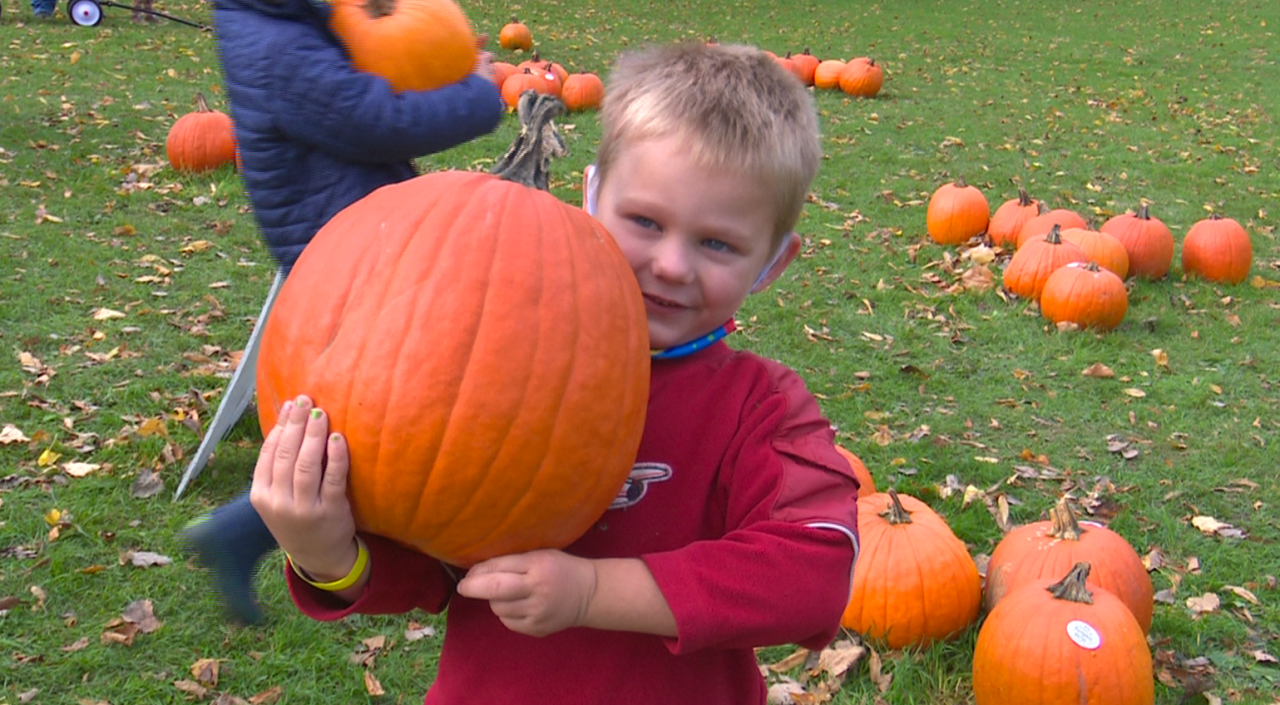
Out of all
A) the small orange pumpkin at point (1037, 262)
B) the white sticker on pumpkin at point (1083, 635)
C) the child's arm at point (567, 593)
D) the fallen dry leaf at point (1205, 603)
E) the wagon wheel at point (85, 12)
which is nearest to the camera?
the child's arm at point (567, 593)

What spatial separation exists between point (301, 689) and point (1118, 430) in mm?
4528

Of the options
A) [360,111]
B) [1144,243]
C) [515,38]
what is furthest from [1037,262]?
[515,38]

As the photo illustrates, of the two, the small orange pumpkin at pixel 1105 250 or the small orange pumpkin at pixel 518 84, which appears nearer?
the small orange pumpkin at pixel 1105 250

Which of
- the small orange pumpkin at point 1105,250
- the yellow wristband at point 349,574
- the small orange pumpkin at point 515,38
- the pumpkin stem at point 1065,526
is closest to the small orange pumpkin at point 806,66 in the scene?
the small orange pumpkin at point 515,38

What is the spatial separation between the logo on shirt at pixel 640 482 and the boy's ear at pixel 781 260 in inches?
15.3

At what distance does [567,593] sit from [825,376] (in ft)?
16.1

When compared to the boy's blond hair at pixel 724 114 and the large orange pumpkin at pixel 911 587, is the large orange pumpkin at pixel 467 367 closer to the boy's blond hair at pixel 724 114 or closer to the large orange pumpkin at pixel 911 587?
the boy's blond hair at pixel 724 114

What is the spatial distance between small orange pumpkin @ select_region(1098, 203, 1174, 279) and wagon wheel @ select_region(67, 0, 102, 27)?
43.8 ft

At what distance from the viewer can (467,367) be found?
1470mm

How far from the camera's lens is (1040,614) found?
3.52 meters

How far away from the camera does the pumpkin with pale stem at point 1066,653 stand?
3383mm

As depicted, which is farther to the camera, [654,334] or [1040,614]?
[1040,614]

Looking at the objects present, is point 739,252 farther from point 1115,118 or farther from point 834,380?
point 1115,118

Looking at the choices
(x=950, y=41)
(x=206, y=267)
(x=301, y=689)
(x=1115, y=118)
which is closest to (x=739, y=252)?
(x=301, y=689)
